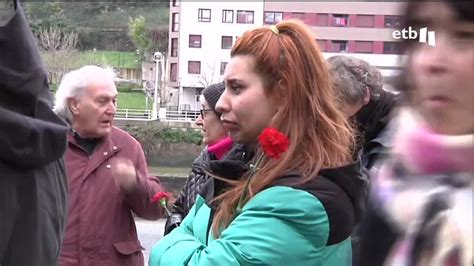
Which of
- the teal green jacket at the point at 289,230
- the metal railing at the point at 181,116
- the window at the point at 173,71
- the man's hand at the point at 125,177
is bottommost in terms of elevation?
the metal railing at the point at 181,116

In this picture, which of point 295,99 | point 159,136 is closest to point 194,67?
point 159,136

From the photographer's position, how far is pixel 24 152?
5.89 ft

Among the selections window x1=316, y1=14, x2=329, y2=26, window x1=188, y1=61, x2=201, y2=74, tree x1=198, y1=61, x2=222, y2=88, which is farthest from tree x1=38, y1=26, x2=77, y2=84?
window x1=316, y1=14, x2=329, y2=26

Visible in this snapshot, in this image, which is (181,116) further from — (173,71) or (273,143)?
(273,143)

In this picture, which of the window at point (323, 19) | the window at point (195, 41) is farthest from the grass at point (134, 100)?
the window at point (323, 19)

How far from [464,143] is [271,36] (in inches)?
44.0

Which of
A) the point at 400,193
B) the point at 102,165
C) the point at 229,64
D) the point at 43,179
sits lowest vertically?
the point at 102,165

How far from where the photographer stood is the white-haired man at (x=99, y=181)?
3.27 metres

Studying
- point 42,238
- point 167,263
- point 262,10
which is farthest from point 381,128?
point 262,10

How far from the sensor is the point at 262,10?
32875 millimetres

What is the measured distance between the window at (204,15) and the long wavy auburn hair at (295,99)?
107 ft

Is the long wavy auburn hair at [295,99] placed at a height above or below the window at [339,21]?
below

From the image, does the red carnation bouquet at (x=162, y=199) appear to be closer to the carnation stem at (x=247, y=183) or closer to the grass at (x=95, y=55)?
the carnation stem at (x=247, y=183)

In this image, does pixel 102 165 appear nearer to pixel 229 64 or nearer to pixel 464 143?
pixel 229 64
